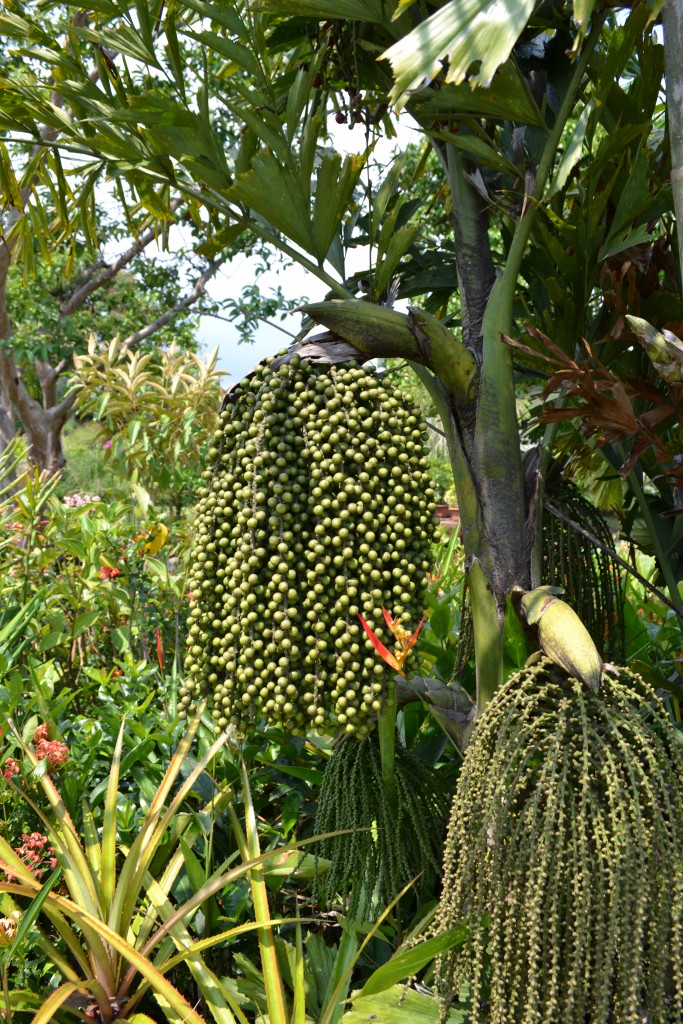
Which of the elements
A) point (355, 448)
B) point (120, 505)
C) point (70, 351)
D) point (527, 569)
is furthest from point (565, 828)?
point (70, 351)

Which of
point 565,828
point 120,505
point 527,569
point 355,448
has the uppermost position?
point 120,505

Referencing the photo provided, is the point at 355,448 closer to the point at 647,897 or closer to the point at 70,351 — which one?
the point at 647,897

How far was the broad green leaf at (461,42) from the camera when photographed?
3.99 ft

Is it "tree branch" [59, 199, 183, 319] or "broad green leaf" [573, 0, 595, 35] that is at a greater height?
"tree branch" [59, 199, 183, 319]

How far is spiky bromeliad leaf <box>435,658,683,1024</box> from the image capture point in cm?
128

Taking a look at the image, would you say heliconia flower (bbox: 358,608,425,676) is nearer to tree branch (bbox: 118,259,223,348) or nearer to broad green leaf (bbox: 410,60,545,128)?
broad green leaf (bbox: 410,60,545,128)

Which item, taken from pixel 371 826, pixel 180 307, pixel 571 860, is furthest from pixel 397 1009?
pixel 180 307

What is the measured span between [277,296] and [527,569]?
833 cm

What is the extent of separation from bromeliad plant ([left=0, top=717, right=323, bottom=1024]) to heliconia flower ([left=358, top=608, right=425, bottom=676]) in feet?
1.93

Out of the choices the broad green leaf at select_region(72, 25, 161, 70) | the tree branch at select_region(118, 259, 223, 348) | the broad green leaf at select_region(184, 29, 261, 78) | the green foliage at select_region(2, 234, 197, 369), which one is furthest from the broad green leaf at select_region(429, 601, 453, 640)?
the tree branch at select_region(118, 259, 223, 348)

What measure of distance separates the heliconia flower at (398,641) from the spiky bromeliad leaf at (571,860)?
0.17 meters

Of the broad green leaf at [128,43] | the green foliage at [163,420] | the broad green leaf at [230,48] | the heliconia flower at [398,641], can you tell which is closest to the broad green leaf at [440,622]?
the heliconia flower at [398,641]

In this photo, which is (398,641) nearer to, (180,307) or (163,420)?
(163,420)

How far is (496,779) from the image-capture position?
135 centimetres
